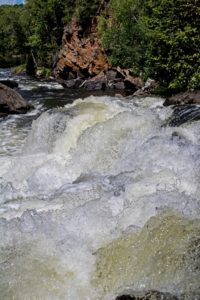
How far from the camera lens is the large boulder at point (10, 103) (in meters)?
19.5

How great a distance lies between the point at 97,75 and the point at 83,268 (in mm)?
28494

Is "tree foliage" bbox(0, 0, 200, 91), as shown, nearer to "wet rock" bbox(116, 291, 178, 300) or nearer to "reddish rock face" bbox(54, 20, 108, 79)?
"reddish rock face" bbox(54, 20, 108, 79)

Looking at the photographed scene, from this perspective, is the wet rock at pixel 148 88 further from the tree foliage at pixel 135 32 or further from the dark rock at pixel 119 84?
the dark rock at pixel 119 84

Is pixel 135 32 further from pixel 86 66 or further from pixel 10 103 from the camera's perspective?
pixel 10 103

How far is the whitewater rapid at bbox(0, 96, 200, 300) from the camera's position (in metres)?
5.56

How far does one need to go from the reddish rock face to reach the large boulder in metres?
14.1

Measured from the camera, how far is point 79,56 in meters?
36.4

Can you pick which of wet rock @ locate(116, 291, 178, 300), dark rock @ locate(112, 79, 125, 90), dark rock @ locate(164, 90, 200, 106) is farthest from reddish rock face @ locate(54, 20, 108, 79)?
wet rock @ locate(116, 291, 178, 300)

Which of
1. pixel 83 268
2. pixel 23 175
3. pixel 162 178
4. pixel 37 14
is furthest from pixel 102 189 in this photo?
pixel 37 14

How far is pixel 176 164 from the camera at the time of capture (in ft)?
33.0

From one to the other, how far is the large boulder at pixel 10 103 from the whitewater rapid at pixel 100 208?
595 cm

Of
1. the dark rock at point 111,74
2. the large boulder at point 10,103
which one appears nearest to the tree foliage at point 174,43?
the dark rock at point 111,74

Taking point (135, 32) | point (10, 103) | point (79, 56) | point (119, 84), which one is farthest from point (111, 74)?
point (10, 103)

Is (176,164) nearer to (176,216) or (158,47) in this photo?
(176,216)
